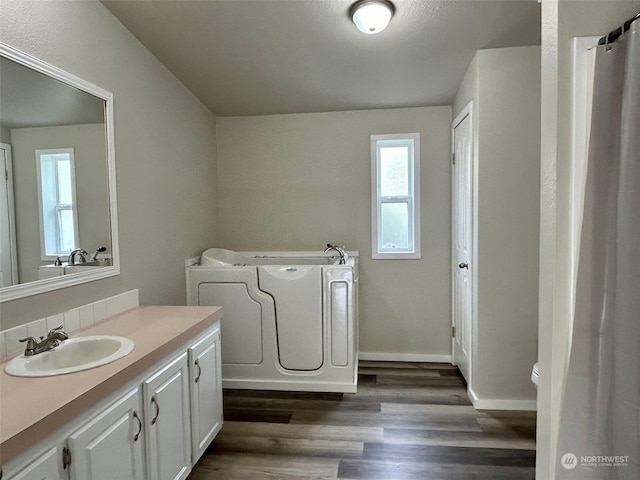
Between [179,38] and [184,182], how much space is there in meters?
1.04

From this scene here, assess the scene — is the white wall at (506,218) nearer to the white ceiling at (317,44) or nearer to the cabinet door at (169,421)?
the white ceiling at (317,44)

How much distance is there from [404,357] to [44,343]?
9.59 feet

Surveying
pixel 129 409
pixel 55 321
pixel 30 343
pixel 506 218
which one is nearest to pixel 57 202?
Result: pixel 55 321

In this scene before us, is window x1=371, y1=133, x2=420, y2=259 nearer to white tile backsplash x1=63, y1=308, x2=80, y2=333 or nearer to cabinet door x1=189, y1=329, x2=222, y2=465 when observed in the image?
cabinet door x1=189, y1=329, x2=222, y2=465

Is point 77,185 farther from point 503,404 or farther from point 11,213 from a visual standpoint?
point 503,404

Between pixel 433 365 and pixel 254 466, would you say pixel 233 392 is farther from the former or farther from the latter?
pixel 433 365

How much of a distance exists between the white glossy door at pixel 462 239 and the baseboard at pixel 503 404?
24cm

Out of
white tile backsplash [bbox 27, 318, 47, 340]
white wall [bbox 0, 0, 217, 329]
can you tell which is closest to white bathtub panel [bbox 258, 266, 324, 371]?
white wall [bbox 0, 0, 217, 329]

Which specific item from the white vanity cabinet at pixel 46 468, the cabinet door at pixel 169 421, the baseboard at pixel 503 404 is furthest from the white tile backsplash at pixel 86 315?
the baseboard at pixel 503 404

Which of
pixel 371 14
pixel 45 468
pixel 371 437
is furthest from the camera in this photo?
pixel 371 437

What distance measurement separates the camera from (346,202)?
139 inches

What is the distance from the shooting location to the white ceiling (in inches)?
77.4

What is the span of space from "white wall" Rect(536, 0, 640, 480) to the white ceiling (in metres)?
0.84

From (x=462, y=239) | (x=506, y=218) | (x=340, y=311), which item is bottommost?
(x=340, y=311)
